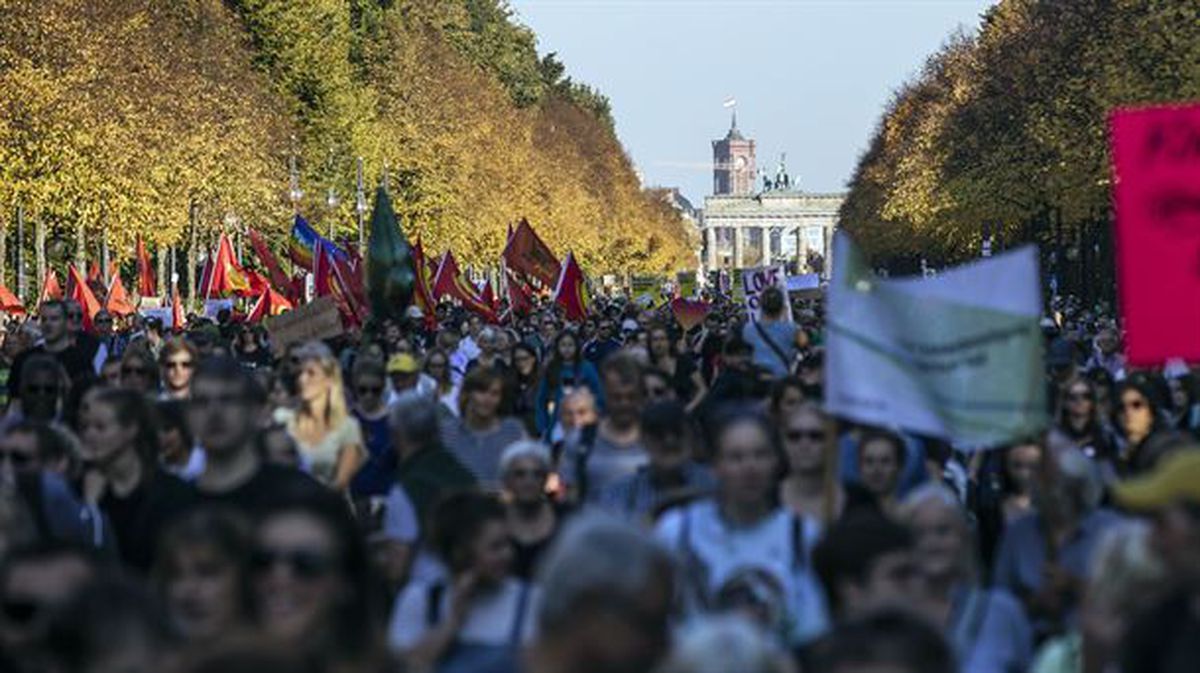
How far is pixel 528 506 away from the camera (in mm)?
9156

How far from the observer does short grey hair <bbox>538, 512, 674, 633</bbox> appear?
5.24 m

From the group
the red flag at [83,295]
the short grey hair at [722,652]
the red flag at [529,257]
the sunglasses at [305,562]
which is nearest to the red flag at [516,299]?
A: the red flag at [529,257]

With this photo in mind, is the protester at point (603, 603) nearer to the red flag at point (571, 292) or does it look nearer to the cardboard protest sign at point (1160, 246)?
the cardboard protest sign at point (1160, 246)

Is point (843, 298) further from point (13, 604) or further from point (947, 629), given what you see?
point (13, 604)

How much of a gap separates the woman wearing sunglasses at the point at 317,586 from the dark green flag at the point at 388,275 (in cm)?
1649

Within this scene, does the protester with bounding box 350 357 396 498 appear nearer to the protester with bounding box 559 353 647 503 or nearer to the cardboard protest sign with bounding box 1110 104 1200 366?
the protester with bounding box 559 353 647 503

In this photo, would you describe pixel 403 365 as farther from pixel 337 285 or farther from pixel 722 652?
pixel 337 285

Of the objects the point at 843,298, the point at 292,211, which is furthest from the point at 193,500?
the point at 292,211

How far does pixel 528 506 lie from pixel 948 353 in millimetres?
1410

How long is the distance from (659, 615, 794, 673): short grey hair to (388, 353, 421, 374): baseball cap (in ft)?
35.2

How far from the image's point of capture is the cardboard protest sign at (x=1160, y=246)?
391 inches

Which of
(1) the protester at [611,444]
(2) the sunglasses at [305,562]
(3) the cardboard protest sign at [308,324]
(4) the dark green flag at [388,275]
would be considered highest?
(4) the dark green flag at [388,275]

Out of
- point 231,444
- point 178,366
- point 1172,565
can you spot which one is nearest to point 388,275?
point 178,366

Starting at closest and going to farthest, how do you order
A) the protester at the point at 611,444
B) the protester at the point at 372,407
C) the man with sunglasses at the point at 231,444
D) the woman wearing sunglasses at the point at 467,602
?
the woman wearing sunglasses at the point at 467,602 < the man with sunglasses at the point at 231,444 < the protester at the point at 611,444 < the protester at the point at 372,407
